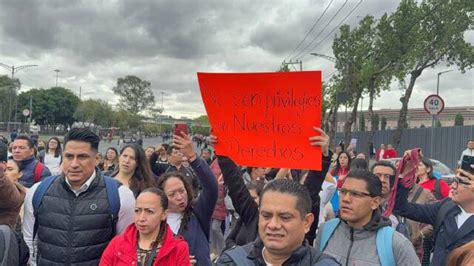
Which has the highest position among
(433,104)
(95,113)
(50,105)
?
(50,105)

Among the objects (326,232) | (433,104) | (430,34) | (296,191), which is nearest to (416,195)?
(326,232)

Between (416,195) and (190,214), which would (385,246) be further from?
(416,195)

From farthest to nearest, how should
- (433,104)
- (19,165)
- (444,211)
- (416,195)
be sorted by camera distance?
(433,104), (19,165), (416,195), (444,211)

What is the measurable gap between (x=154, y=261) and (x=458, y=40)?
2398cm

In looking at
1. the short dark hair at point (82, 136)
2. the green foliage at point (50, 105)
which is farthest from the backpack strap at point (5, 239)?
the green foliage at point (50, 105)

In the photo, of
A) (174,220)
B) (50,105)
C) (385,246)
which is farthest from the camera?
(50,105)

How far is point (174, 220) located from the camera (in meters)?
3.59

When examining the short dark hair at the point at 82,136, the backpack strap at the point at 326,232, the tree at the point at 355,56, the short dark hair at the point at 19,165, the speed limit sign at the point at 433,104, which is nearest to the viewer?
the backpack strap at the point at 326,232

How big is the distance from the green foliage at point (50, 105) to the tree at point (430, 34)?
7246 cm

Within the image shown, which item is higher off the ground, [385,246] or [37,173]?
[37,173]

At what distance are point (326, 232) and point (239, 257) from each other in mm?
935

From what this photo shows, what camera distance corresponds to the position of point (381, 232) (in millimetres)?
2744

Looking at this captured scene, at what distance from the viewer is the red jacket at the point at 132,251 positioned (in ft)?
9.52

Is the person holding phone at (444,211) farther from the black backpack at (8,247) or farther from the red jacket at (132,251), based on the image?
the black backpack at (8,247)
